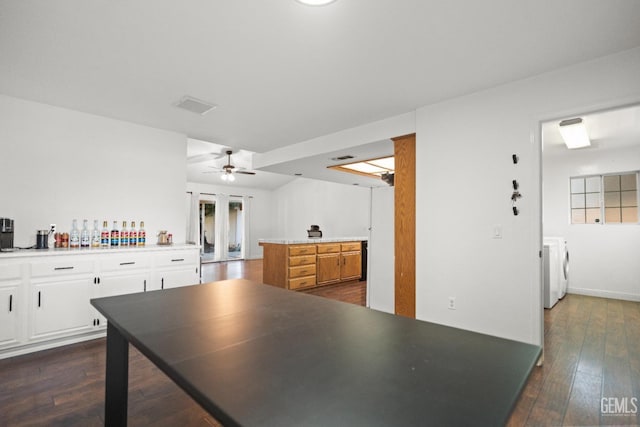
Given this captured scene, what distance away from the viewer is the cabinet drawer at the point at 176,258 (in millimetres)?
3516

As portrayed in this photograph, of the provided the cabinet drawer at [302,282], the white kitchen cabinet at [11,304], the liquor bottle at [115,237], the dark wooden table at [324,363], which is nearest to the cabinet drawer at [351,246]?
the cabinet drawer at [302,282]

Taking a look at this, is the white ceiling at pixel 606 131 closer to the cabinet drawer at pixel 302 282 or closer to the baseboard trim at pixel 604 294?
the baseboard trim at pixel 604 294

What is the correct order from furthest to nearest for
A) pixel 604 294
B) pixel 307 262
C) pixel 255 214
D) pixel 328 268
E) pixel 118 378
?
pixel 255 214
pixel 328 268
pixel 307 262
pixel 604 294
pixel 118 378

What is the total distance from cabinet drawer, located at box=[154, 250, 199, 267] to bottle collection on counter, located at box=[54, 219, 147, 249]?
1.33 ft

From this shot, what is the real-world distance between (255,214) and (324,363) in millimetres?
10286

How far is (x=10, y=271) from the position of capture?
265 centimetres

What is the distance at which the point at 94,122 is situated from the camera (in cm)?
351

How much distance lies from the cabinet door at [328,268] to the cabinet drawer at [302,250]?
267 millimetres

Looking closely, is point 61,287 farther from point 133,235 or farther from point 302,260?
point 302,260

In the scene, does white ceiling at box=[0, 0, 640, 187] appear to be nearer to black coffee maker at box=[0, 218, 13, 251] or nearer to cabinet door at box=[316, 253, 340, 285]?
black coffee maker at box=[0, 218, 13, 251]

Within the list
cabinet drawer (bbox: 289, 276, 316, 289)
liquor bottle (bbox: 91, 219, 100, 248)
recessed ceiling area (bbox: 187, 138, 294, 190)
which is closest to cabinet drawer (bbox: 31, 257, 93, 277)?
liquor bottle (bbox: 91, 219, 100, 248)

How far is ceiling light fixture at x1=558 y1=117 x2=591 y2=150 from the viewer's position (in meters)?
3.66

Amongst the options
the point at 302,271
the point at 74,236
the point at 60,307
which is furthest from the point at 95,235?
the point at 302,271

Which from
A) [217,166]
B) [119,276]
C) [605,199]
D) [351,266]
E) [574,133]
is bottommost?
[351,266]
